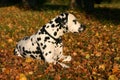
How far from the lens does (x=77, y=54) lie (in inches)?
446

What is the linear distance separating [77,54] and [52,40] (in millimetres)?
1651

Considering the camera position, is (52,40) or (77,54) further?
(77,54)

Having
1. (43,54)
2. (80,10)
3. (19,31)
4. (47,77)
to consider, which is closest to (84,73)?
(47,77)

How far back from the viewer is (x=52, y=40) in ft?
32.9

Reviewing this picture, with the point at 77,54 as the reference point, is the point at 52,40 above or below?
above

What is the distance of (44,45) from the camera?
10.2 meters

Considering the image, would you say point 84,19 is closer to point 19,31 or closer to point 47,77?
point 19,31

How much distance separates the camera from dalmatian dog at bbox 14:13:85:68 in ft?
32.1

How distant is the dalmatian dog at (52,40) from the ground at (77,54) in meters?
0.26

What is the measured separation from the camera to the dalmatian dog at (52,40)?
9773 mm

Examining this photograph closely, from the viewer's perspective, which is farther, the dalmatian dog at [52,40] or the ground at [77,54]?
the dalmatian dog at [52,40]

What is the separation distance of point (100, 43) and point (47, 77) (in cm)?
390

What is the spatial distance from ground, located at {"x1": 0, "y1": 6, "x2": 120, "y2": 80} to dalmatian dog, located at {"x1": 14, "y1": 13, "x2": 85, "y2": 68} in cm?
26

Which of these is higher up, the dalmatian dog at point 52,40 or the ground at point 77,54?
the dalmatian dog at point 52,40
